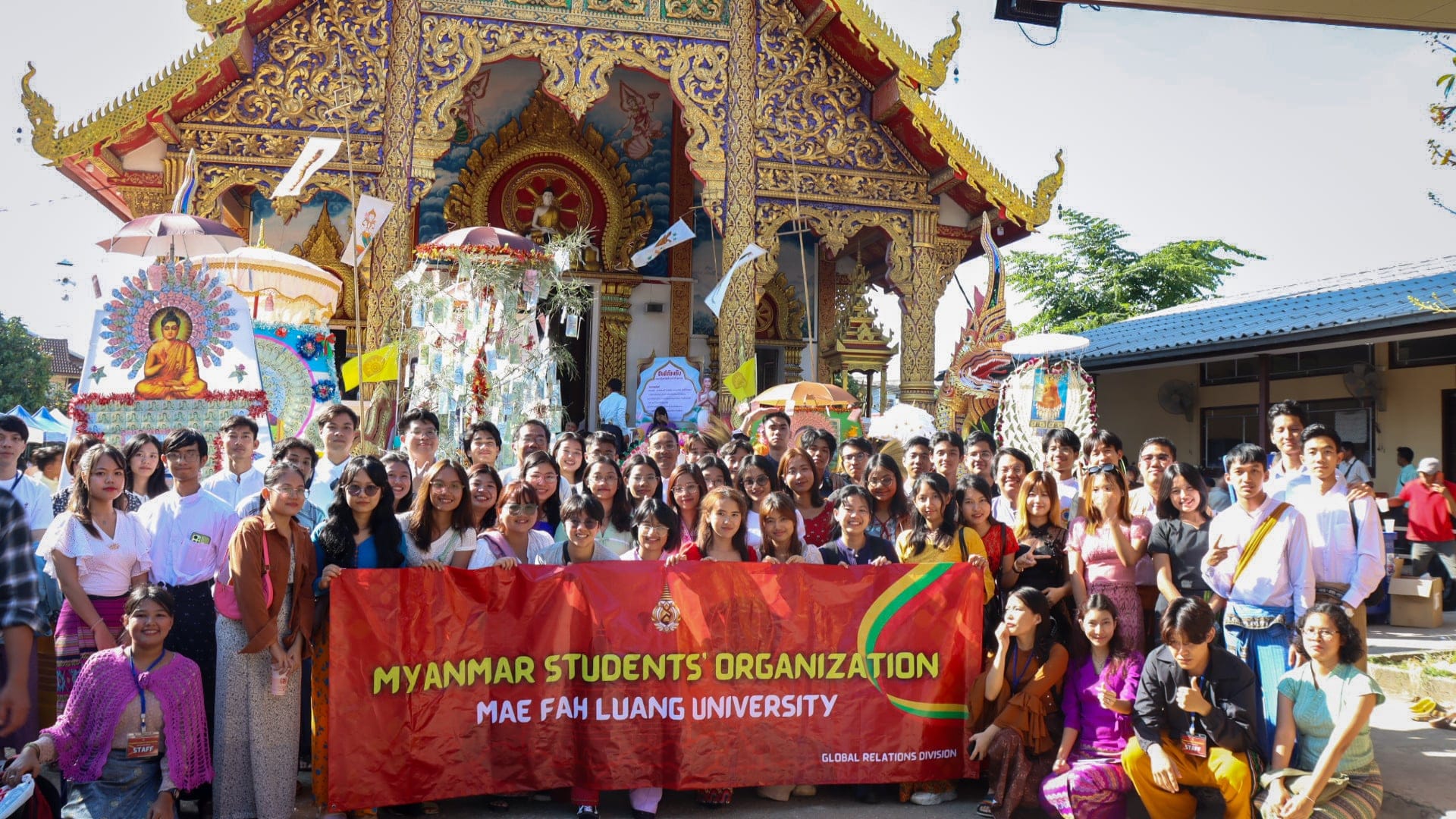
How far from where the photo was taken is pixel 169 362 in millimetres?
7418

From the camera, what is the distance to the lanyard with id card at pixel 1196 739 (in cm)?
450

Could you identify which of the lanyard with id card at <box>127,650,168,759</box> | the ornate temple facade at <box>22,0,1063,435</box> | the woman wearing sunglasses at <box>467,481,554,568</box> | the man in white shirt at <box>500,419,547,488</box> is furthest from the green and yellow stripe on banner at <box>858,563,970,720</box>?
the ornate temple facade at <box>22,0,1063,435</box>

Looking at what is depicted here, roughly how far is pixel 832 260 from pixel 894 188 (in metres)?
3.64

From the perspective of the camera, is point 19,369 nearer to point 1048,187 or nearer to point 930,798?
point 1048,187

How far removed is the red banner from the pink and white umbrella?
19.2ft

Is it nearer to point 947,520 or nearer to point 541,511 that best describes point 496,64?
point 541,511

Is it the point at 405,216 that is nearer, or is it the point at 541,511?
the point at 541,511

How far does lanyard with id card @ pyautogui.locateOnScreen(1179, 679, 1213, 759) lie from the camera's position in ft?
14.8

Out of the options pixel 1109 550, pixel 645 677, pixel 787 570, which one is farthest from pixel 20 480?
pixel 1109 550

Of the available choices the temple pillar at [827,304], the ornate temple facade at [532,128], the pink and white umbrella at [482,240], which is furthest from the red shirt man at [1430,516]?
the pink and white umbrella at [482,240]

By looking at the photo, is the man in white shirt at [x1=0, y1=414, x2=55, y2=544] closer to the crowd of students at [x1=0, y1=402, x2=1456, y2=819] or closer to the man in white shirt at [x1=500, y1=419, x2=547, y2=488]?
the crowd of students at [x1=0, y1=402, x2=1456, y2=819]

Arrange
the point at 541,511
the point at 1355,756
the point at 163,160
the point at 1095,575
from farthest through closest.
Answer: the point at 163,160 < the point at 541,511 < the point at 1095,575 < the point at 1355,756

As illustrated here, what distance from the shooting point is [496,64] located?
15289 mm

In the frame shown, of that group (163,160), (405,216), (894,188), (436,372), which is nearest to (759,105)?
(894,188)
